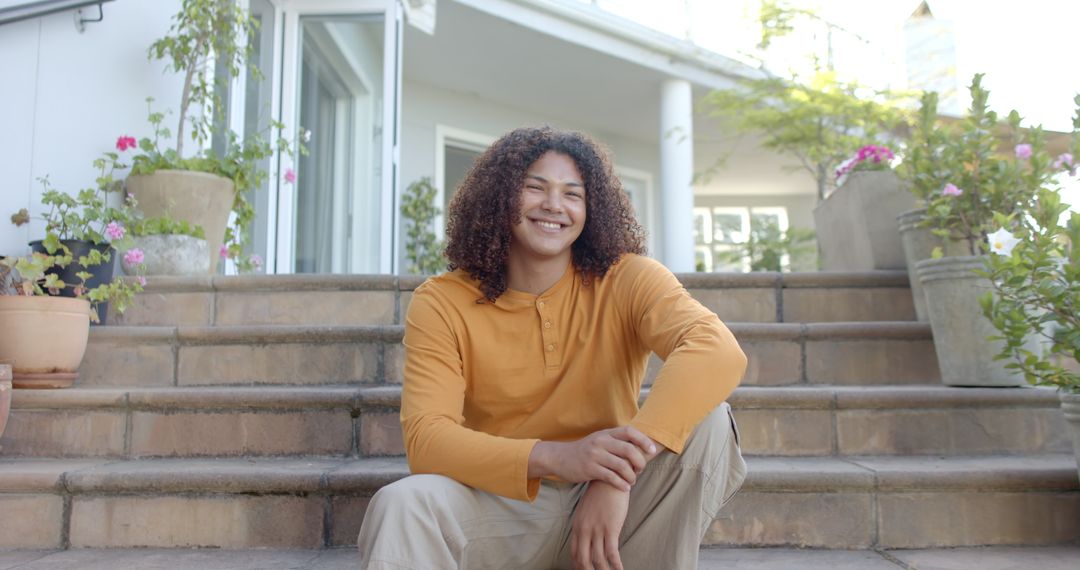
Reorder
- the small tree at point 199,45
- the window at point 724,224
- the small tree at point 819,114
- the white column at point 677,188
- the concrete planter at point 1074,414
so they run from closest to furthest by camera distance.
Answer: the concrete planter at point 1074,414
the small tree at point 199,45
the small tree at point 819,114
the white column at point 677,188
the window at point 724,224

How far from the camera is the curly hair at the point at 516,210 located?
153 cm

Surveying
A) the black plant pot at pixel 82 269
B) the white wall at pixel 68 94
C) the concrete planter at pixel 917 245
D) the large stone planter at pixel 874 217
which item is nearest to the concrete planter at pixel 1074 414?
the concrete planter at pixel 917 245

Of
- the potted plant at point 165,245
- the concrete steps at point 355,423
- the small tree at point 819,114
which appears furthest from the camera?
the small tree at point 819,114

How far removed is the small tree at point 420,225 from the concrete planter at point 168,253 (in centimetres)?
314

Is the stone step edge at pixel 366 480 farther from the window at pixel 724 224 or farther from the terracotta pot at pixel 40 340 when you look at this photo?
the window at pixel 724 224

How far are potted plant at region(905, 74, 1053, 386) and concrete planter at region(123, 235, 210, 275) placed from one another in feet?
8.91

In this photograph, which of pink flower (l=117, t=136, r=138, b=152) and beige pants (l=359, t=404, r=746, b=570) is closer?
beige pants (l=359, t=404, r=746, b=570)

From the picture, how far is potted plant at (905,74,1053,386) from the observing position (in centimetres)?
231

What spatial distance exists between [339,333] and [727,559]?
1368 millimetres

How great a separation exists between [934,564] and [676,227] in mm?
4598

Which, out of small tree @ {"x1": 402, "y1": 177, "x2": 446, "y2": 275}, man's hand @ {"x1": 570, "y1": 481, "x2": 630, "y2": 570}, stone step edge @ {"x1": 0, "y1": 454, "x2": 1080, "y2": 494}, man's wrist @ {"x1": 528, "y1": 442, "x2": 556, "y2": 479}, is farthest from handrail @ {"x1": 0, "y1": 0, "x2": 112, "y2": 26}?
small tree @ {"x1": 402, "y1": 177, "x2": 446, "y2": 275}

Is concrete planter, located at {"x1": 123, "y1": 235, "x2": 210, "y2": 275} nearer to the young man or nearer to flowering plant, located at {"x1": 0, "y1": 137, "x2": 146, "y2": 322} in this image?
flowering plant, located at {"x1": 0, "y1": 137, "x2": 146, "y2": 322}

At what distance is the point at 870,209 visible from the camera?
3.14 metres

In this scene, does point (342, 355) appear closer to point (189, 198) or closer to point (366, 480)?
point (366, 480)
